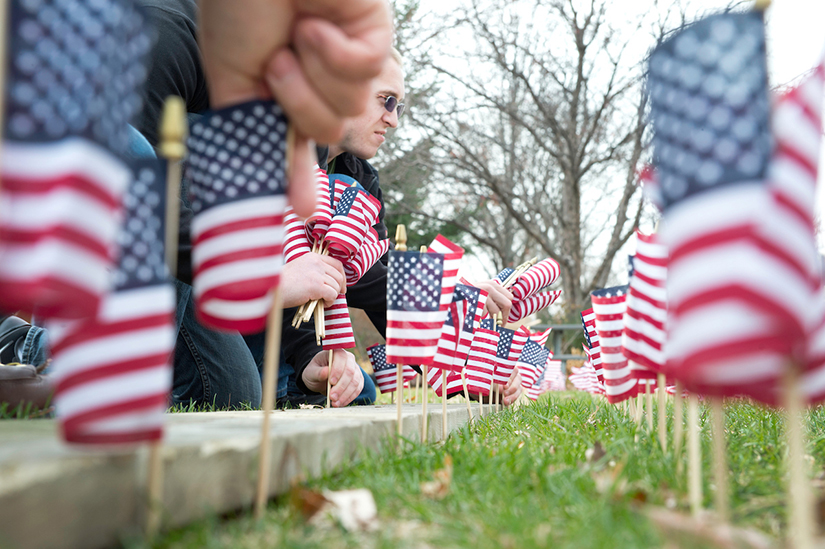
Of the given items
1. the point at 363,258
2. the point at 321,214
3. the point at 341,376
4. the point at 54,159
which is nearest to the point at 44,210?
the point at 54,159

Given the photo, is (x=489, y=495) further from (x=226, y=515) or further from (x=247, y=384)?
(x=247, y=384)

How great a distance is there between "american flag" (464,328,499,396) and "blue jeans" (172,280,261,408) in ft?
4.58

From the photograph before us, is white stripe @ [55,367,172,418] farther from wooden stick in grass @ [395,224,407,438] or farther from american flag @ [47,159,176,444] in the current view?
wooden stick in grass @ [395,224,407,438]

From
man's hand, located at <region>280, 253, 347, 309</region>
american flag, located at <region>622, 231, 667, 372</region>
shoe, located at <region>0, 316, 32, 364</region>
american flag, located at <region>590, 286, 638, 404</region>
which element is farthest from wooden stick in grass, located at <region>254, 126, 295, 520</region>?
shoe, located at <region>0, 316, 32, 364</region>

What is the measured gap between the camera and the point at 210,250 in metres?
1.53

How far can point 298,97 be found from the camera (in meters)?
1.55

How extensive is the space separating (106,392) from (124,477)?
0.54 ft

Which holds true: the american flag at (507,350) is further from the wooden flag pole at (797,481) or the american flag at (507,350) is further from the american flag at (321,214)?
the wooden flag pole at (797,481)

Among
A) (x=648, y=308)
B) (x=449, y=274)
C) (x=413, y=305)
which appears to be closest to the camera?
(x=648, y=308)

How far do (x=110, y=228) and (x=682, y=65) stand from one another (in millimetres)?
1073

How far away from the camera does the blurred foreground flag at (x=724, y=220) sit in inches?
44.0

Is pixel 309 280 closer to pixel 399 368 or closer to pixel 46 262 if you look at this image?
pixel 399 368

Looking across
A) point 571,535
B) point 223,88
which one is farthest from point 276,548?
point 223,88

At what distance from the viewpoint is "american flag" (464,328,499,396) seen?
409 cm
